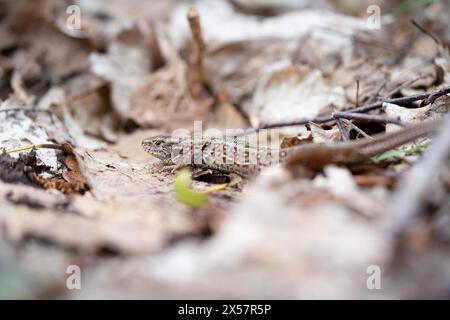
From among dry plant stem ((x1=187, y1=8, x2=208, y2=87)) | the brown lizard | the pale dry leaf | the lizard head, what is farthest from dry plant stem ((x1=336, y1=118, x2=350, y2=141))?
dry plant stem ((x1=187, y1=8, x2=208, y2=87))

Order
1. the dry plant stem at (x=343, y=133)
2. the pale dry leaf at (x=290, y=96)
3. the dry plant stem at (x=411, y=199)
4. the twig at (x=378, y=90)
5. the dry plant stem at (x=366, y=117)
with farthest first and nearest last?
the pale dry leaf at (x=290, y=96)
the twig at (x=378, y=90)
the dry plant stem at (x=343, y=133)
the dry plant stem at (x=366, y=117)
the dry plant stem at (x=411, y=199)

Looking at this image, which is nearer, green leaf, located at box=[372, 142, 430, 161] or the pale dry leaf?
green leaf, located at box=[372, 142, 430, 161]

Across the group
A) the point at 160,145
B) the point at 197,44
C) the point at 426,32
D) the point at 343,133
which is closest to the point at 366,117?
the point at 343,133

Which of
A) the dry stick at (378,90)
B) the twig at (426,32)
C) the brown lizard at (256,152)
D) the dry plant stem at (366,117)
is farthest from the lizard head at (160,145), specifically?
the twig at (426,32)

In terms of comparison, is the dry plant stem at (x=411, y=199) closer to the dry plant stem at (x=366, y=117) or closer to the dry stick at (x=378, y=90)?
the dry plant stem at (x=366, y=117)

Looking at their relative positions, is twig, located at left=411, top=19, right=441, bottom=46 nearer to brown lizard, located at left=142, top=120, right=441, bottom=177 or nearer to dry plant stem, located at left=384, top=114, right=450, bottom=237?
brown lizard, located at left=142, top=120, right=441, bottom=177

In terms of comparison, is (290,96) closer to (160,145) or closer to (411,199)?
(160,145)
